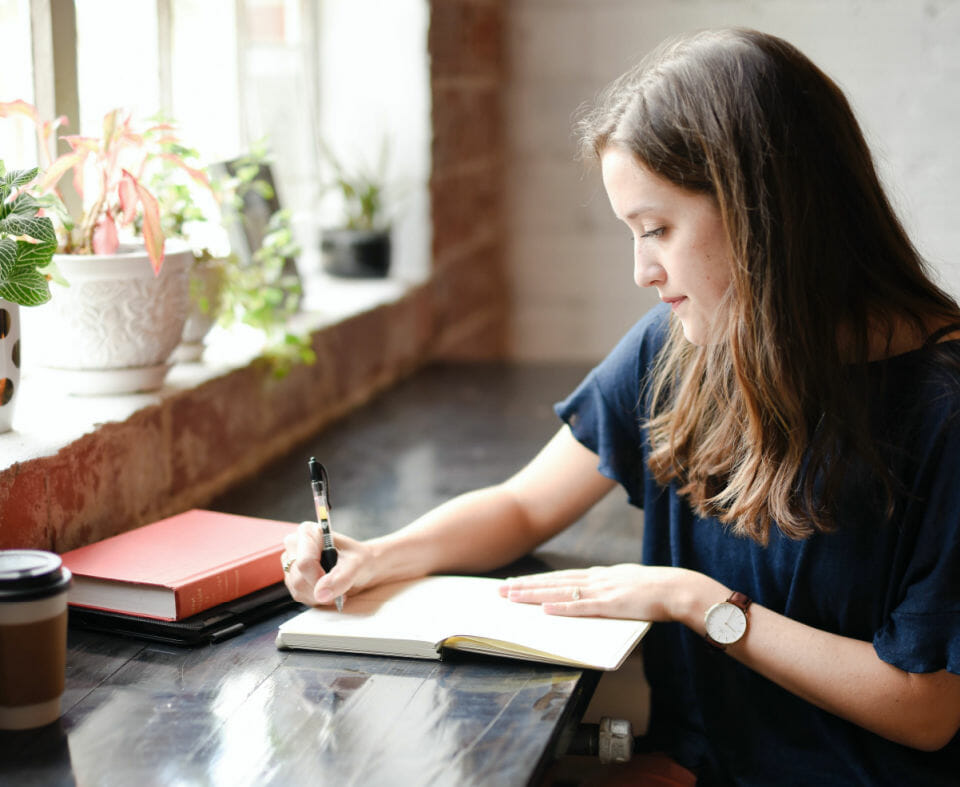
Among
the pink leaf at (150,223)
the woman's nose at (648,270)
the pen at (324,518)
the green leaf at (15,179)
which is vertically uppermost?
the green leaf at (15,179)

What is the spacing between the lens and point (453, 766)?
889 mm

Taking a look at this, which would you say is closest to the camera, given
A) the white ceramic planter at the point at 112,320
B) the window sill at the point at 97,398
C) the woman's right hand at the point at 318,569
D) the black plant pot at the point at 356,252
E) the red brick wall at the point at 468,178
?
the woman's right hand at the point at 318,569

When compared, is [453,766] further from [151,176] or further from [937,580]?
[151,176]

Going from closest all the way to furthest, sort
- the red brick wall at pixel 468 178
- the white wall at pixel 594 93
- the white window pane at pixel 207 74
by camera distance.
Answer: the white window pane at pixel 207 74
the red brick wall at pixel 468 178
the white wall at pixel 594 93

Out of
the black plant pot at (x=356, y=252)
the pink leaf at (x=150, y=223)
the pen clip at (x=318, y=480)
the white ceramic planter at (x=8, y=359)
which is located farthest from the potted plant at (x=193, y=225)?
the black plant pot at (x=356, y=252)

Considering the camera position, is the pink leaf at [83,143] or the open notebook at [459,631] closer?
the open notebook at [459,631]

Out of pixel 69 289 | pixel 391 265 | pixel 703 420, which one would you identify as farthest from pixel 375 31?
pixel 703 420

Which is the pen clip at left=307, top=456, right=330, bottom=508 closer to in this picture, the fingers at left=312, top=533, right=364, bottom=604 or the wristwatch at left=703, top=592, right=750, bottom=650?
the fingers at left=312, top=533, right=364, bottom=604

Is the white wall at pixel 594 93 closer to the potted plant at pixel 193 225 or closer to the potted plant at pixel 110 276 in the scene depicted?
the potted plant at pixel 193 225

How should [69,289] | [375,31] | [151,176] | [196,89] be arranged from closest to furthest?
[69,289], [151,176], [196,89], [375,31]

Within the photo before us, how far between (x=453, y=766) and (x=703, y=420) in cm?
56

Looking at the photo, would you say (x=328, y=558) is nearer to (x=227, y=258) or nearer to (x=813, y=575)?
(x=813, y=575)

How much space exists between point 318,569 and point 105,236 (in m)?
0.52

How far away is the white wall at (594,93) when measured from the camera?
297 centimetres
